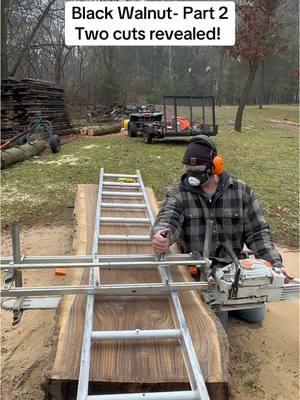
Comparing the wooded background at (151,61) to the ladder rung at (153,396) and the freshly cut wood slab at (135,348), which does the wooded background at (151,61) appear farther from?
the ladder rung at (153,396)

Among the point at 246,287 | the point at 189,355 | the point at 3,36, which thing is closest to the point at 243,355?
the point at 246,287

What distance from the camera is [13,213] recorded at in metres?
6.91

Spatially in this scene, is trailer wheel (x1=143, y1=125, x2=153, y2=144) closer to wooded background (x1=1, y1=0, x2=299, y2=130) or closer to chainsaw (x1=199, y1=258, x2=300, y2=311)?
wooded background (x1=1, y1=0, x2=299, y2=130)

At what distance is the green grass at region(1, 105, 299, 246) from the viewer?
7.04 metres

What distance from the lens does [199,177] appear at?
3.29 m

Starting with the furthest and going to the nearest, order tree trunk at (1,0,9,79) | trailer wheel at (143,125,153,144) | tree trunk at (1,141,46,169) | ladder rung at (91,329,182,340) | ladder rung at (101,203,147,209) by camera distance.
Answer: tree trunk at (1,0,9,79) → trailer wheel at (143,125,153,144) → tree trunk at (1,141,46,169) → ladder rung at (101,203,147,209) → ladder rung at (91,329,182,340)

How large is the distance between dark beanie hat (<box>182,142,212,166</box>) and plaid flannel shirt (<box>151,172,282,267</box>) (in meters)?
0.22

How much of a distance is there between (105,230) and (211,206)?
3.94 ft

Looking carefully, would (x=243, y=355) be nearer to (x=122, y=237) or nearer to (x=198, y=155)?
(x=122, y=237)

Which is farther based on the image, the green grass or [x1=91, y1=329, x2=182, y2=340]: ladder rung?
the green grass

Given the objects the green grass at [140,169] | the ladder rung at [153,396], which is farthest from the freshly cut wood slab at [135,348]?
the green grass at [140,169]

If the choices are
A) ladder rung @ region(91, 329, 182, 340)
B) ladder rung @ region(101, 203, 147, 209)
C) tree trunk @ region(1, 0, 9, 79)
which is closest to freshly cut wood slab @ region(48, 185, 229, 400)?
ladder rung @ region(91, 329, 182, 340)

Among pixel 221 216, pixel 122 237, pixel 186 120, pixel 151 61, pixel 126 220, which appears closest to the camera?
pixel 221 216

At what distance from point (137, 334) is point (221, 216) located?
1.36 meters
